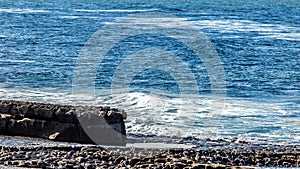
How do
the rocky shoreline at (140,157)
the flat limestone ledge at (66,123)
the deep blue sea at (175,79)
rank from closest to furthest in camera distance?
the rocky shoreline at (140,157) < the flat limestone ledge at (66,123) < the deep blue sea at (175,79)

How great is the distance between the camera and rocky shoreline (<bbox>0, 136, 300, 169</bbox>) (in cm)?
1185

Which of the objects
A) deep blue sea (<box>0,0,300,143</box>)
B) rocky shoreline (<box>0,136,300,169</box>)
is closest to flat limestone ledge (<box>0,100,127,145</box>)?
rocky shoreline (<box>0,136,300,169</box>)

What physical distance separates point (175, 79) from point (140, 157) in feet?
49.5

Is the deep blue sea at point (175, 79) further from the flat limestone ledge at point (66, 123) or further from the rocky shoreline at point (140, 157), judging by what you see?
the rocky shoreline at point (140, 157)

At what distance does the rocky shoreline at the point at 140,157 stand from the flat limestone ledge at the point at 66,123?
640 mm

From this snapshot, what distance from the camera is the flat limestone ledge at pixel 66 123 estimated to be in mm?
14266

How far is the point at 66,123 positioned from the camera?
47.5 ft

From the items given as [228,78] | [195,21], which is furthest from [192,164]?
[195,21]

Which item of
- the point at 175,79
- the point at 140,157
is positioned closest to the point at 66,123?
the point at 140,157

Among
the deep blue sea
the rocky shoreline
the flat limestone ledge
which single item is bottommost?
the rocky shoreline

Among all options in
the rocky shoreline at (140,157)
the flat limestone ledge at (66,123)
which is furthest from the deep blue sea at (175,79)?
the rocky shoreline at (140,157)

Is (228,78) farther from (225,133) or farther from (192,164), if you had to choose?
(192,164)

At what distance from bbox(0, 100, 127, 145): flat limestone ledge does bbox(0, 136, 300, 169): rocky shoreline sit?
2.10 ft

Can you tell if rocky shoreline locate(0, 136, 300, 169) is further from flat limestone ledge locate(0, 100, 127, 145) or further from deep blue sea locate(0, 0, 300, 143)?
deep blue sea locate(0, 0, 300, 143)
